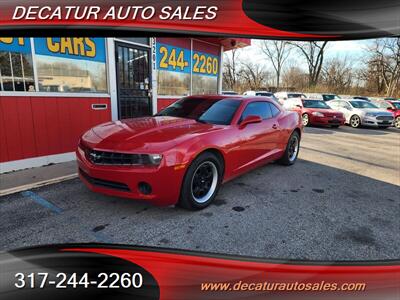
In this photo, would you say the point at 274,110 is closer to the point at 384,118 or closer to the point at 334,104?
the point at 384,118

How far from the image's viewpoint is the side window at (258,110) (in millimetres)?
3994

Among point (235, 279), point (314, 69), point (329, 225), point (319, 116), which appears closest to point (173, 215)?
point (235, 279)

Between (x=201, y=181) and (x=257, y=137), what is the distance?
1.36 m

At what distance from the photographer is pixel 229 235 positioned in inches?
106

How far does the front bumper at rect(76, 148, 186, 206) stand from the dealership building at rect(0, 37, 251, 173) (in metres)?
1.79

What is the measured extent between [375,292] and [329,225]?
1478 mm

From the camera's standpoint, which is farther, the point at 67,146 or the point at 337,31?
the point at 67,146

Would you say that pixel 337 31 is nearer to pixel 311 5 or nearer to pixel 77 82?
pixel 311 5

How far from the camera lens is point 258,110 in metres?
4.34

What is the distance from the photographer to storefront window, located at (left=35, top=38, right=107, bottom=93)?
4.72m

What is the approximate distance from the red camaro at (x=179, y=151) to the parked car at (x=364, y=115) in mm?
11476

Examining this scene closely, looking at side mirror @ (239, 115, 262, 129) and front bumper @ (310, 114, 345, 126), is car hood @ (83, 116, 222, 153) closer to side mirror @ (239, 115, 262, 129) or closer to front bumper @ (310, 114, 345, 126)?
side mirror @ (239, 115, 262, 129)

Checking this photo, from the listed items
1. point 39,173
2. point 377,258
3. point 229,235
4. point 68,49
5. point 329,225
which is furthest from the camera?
point 68,49

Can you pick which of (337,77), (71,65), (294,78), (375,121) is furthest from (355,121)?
(294,78)
